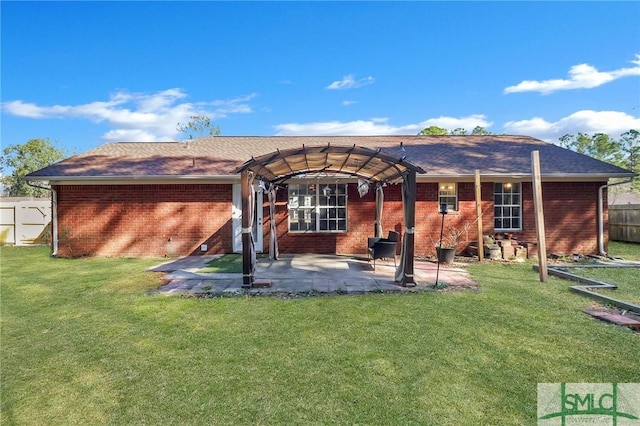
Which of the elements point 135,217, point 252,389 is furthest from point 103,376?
point 135,217

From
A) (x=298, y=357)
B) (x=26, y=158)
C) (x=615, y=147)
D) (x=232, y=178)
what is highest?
(x=26, y=158)

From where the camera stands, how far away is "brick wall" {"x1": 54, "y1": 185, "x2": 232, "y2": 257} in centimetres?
1060

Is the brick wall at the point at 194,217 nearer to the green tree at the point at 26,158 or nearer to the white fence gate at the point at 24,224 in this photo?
the white fence gate at the point at 24,224

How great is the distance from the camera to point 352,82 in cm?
1908

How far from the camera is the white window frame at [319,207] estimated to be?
36.0ft

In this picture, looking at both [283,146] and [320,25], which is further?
[283,146]

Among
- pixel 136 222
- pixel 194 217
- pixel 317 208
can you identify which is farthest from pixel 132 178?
pixel 317 208

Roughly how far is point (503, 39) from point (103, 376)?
1549 cm

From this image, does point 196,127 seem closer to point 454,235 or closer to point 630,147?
point 454,235

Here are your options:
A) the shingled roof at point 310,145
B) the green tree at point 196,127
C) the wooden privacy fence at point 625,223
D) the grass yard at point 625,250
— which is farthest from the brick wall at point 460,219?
the green tree at point 196,127

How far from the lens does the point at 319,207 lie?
11.0 metres

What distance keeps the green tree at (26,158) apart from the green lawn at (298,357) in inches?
1681

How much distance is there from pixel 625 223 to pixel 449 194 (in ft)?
31.2

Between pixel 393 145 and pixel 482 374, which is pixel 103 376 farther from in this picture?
Answer: pixel 393 145
